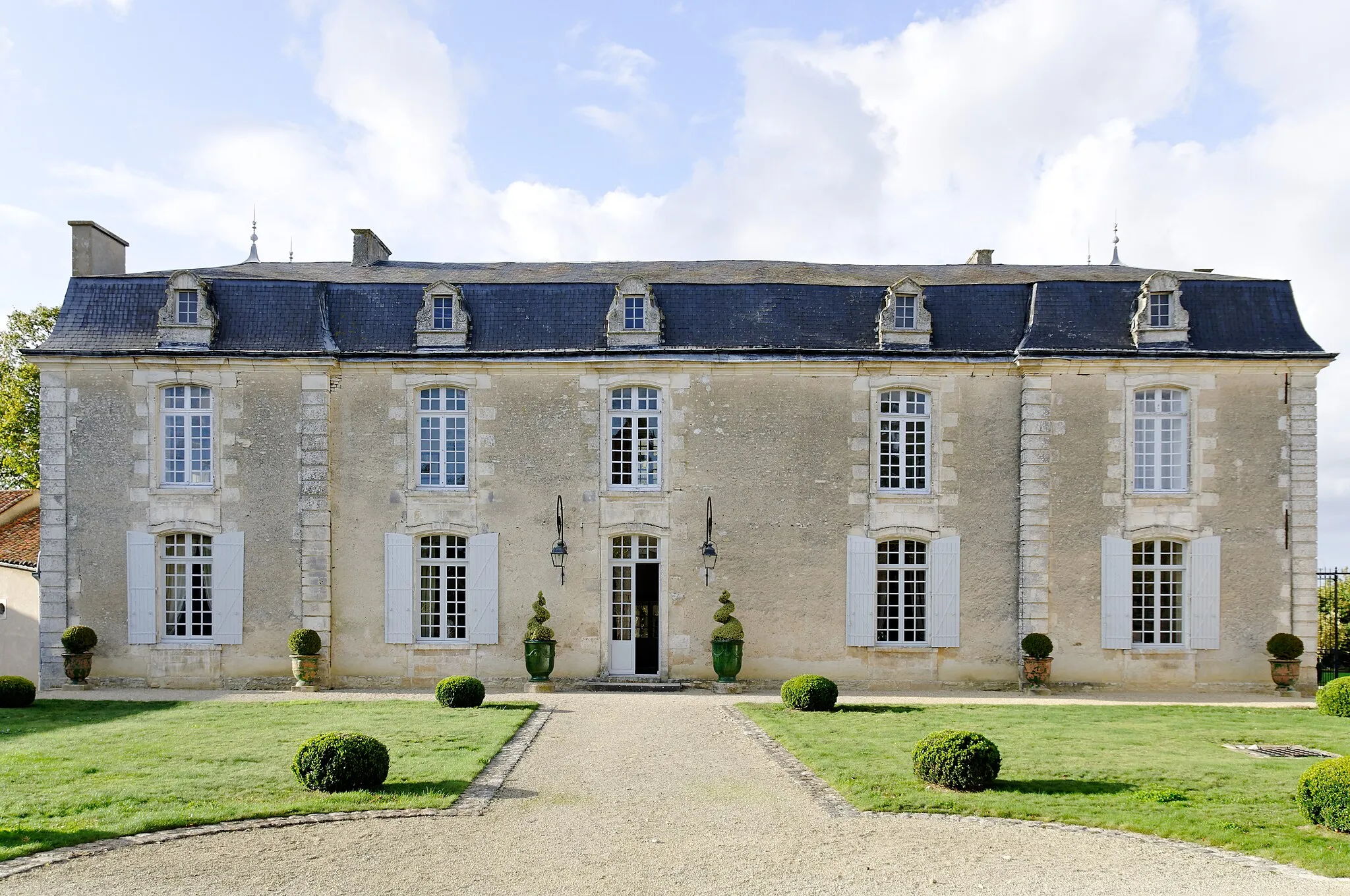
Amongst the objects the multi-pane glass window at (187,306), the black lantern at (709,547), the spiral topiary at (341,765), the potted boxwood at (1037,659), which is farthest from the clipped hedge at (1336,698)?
the multi-pane glass window at (187,306)

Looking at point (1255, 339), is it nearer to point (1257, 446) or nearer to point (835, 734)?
point (1257, 446)

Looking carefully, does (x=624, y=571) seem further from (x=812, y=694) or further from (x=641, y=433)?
(x=812, y=694)

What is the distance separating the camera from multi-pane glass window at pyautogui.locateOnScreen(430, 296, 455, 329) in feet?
54.2

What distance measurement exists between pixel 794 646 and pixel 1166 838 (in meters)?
8.77

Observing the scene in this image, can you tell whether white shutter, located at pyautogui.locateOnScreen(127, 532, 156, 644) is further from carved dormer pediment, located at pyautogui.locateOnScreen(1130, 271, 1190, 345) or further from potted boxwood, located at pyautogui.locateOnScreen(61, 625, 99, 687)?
carved dormer pediment, located at pyautogui.locateOnScreen(1130, 271, 1190, 345)

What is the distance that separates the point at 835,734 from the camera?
11383mm

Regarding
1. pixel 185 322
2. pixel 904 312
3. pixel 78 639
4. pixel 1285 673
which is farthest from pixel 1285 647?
pixel 78 639

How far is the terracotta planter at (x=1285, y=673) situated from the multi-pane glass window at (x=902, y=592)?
16.8 feet

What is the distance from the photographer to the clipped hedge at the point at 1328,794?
7.42 metres

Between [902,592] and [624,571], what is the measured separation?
4.31 m

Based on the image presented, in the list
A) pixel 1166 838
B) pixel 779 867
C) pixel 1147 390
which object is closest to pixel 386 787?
pixel 779 867

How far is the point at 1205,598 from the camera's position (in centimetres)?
1588

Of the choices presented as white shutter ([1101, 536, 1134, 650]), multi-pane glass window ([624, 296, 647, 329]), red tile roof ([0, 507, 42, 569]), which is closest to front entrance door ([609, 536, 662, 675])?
multi-pane glass window ([624, 296, 647, 329])

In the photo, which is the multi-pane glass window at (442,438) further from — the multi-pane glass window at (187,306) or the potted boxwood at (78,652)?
the potted boxwood at (78,652)
